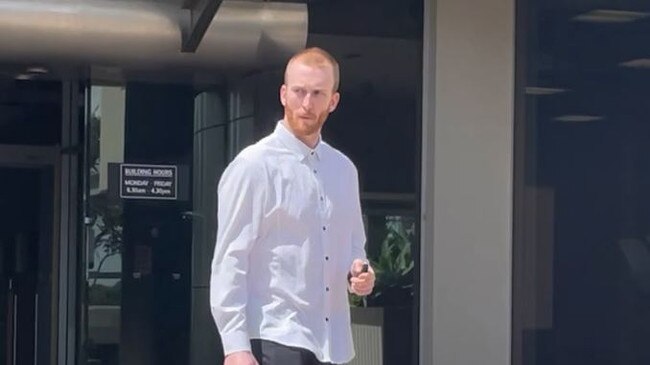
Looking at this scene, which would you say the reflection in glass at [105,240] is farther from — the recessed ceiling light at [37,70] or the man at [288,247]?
the man at [288,247]

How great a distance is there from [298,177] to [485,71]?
3648 mm

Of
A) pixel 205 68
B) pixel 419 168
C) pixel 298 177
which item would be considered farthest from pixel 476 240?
pixel 298 177

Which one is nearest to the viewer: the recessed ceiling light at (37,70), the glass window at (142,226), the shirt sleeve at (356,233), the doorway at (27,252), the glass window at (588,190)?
the shirt sleeve at (356,233)

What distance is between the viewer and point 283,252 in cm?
438

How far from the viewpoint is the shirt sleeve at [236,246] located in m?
4.25

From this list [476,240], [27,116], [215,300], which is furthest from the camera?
[27,116]

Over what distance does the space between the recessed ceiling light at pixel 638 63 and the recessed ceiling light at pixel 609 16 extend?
8.9 inches

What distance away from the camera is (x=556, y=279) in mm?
8023

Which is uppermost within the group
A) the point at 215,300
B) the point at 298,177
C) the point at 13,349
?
the point at 298,177

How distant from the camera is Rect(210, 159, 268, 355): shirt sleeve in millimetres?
4254

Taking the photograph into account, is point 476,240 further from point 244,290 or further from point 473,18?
point 244,290

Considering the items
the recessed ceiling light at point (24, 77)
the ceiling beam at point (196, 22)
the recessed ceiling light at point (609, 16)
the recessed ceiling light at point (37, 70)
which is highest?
the recessed ceiling light at point (609, 16)

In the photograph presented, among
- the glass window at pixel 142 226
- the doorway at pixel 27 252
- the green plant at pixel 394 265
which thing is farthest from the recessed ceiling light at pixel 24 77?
the green plant at pixel 394 265

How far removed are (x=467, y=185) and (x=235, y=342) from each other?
380 cm
